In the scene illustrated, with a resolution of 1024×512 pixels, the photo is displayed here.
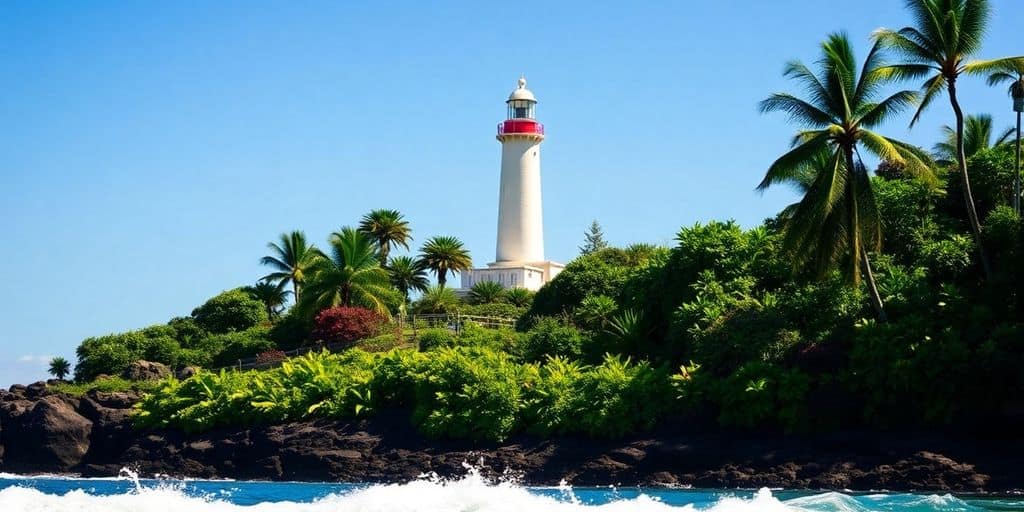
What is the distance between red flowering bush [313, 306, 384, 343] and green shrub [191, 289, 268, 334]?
790cm

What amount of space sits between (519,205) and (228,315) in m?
13.2

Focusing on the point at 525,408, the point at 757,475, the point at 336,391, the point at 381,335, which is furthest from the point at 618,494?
the point at 381,335

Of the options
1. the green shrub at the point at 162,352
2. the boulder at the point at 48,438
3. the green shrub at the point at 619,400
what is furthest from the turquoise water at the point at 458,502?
the green shrub at the point at 162,352

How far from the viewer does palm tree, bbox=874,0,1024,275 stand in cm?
2698

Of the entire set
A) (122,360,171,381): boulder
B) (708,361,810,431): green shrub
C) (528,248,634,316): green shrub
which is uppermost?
(528,248,634,316): green shrub

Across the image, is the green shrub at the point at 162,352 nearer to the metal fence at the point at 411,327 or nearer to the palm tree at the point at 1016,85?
the metal fence at the point at 411,327

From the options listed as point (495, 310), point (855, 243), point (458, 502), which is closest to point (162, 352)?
point (495, 310)

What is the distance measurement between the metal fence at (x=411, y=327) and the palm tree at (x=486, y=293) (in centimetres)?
556

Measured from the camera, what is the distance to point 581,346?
34469mm

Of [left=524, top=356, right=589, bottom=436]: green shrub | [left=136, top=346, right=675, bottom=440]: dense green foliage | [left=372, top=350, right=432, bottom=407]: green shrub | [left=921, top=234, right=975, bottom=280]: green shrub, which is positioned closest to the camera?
[left=921, top=234, right=975, bottom=280]: green shrub

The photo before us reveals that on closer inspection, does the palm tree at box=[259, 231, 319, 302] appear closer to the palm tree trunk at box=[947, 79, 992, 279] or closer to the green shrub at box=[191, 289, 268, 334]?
the green shrub at box=[191, 289, 268, 334]

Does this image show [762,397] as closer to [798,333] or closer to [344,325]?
[798,333]

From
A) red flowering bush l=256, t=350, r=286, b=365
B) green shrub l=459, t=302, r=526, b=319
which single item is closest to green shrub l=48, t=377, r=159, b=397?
red flowering bush l=256, t=350, r=286, b=365

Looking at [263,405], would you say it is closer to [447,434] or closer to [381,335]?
[447,434]
